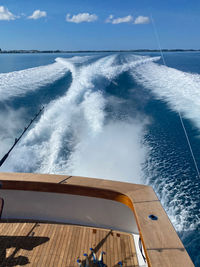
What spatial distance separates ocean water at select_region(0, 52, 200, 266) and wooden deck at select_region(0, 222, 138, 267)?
1.54 meters

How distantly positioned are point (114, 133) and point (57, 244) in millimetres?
5432

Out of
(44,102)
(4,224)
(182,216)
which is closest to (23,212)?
(4,224)

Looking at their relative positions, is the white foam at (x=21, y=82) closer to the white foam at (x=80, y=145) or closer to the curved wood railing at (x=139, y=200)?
the white foam at (x=80, y=145)

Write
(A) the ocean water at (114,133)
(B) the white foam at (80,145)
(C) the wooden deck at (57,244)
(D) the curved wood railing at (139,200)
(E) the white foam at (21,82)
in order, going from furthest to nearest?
1. (E) the white foam at (21,82)
2. (B) the white foam at (80,145)
3. (A) the ocean water at (114,133)
4. (C) the wooden deck at (57,244)
5. (D) the curved wood railing at (139,200)

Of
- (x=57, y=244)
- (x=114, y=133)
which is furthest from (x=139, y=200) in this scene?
(x=114, y=133)

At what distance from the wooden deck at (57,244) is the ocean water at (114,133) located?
154 centimetres

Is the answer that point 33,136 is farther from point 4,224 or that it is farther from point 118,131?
point 4,224

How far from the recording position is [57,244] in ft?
8.00

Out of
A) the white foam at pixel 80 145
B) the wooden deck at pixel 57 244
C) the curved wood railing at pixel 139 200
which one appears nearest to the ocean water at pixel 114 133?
the white foam at pixel 80 145

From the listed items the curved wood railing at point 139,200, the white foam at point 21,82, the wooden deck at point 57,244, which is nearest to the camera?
the curved wood railing at point 139,200

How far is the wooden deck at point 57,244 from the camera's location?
2.25m

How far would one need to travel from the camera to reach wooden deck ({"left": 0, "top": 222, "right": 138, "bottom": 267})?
225cm

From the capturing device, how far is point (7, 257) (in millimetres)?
2262

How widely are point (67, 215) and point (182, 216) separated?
Answer: 2.33 metres
